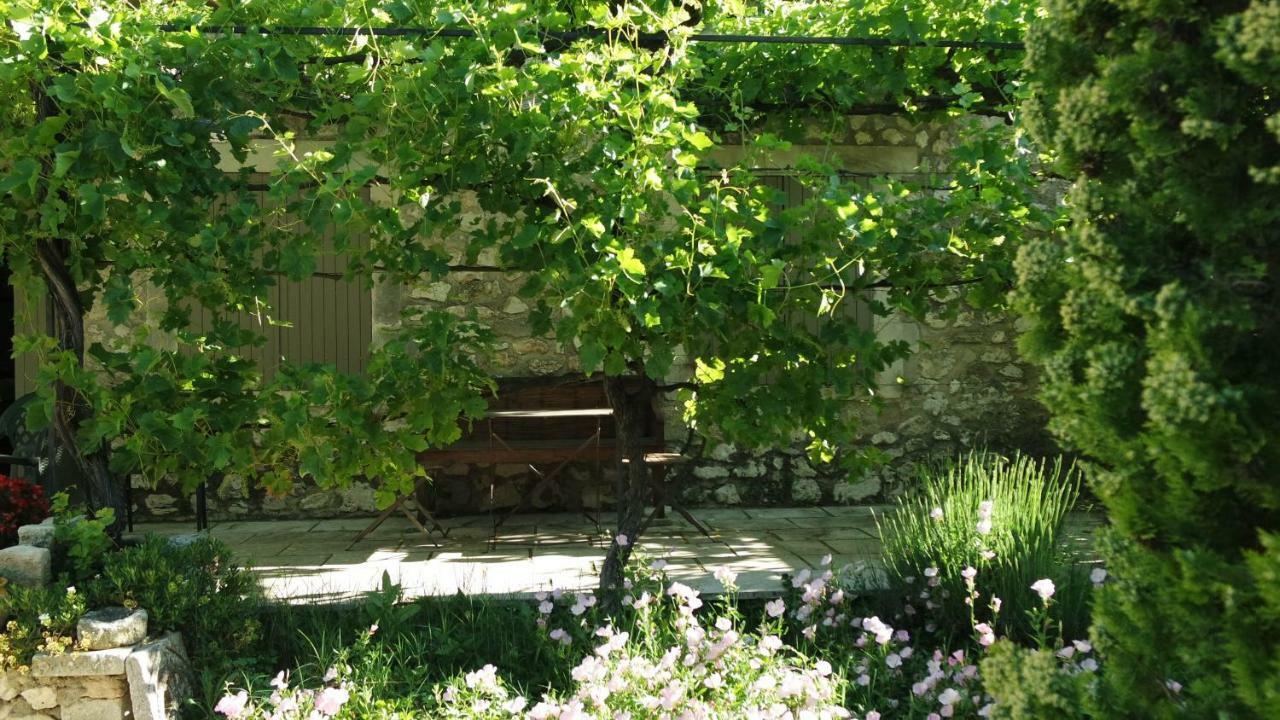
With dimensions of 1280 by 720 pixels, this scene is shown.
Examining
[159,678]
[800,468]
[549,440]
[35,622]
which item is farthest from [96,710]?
[800,468]

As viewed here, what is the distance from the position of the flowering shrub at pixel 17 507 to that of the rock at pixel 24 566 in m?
0.57

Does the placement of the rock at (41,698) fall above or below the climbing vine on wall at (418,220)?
below

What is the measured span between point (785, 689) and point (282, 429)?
1.60m

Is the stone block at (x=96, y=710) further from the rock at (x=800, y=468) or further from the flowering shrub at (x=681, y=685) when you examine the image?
the rock at (x=800, y=468)

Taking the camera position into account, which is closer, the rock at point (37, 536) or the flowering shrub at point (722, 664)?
the flowering shrub at point (722, 664)

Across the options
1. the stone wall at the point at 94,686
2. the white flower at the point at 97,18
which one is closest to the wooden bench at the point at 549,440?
the stone wall at the point at 94,686

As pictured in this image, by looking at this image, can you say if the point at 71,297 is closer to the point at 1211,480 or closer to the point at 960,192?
the point at 960,192

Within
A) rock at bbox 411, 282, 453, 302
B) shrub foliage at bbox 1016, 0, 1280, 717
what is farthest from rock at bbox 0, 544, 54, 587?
rock at bbox 411, 282, 453, 302

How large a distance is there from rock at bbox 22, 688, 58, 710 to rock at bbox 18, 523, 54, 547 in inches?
20.9

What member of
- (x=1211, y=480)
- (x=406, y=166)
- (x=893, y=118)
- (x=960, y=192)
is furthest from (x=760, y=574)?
(x=893, y=118)

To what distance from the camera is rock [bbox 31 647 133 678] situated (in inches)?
120

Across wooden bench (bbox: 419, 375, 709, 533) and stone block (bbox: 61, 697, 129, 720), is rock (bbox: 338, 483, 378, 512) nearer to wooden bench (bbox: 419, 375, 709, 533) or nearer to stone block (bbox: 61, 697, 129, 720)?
wooden bench (bbox: 419, 375, 709, 533)

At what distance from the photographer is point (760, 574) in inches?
169

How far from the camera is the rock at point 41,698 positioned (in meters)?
3.11
